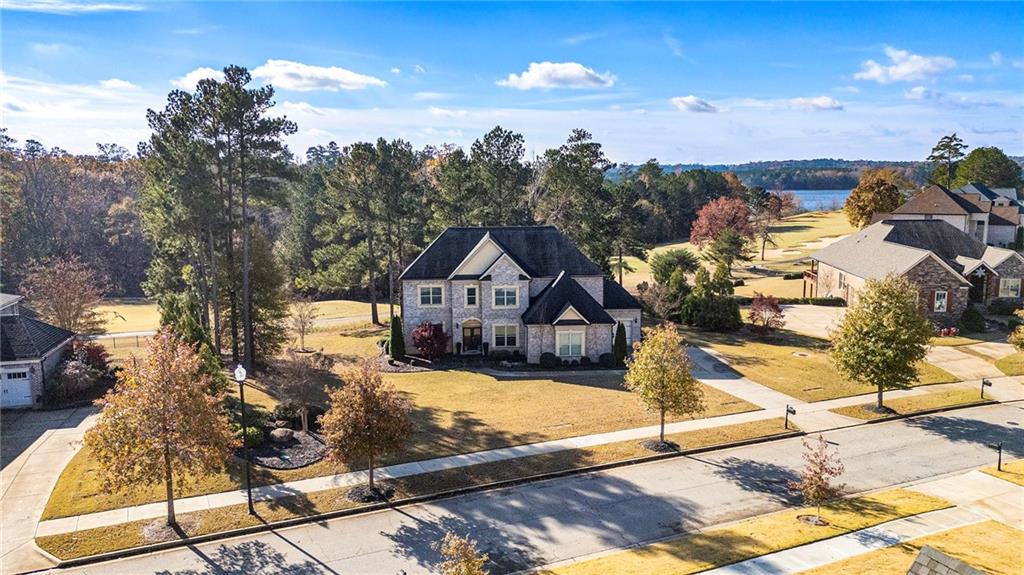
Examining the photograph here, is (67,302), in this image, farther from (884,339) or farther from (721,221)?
(721,221)

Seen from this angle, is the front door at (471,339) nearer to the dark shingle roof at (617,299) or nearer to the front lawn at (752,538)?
the dark shingle roof at (617,299)

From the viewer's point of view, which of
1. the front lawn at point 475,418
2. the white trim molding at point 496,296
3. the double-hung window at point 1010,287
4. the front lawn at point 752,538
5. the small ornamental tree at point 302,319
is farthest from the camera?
the double-hung window at point 1010,287

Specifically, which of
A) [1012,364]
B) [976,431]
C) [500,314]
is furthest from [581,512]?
[1012,364]

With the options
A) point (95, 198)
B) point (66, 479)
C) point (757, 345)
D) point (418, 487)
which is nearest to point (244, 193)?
point (66, 479)

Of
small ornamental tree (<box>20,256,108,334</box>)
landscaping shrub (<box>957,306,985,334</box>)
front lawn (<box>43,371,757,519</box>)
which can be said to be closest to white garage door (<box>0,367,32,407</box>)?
front lawn (<box>43,371,757,519</box>)

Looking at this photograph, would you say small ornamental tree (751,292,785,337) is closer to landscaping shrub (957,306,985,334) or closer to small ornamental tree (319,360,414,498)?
landscaping shrub (957,306,985,334)

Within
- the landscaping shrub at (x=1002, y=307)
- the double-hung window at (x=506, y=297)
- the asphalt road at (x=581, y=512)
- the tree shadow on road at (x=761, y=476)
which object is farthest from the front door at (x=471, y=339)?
the landscaping shrub at (x=1002, y=307)
